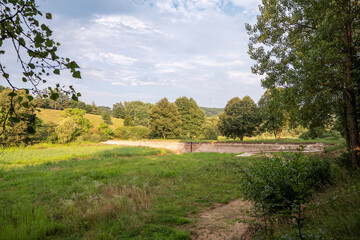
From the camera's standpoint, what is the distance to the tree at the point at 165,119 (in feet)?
144

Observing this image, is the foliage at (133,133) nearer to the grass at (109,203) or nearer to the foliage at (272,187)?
the grass at (109,203)

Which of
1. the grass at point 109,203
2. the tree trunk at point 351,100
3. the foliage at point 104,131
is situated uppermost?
the tree trunk at point 351,100

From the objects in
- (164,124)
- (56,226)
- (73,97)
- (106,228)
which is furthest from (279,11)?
(164,124)

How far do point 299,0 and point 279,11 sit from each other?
153 centimetres

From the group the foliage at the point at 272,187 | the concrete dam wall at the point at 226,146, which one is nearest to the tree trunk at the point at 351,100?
the foliage at the point at 272,187

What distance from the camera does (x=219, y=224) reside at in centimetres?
532

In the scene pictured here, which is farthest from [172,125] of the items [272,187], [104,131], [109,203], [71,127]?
[272,187]

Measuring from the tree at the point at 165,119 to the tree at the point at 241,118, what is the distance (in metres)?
15.7

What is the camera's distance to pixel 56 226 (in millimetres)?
5223

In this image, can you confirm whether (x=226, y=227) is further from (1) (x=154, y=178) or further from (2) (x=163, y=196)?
(1) (x=154, y=178)

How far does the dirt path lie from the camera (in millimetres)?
4664

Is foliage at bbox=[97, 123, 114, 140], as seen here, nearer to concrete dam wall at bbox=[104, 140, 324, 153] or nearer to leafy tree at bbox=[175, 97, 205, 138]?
concrete dam wall at bbox=[104, 140, 324, 153]

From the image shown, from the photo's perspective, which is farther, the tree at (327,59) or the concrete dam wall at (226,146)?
the concrete dam wall at (226,146)

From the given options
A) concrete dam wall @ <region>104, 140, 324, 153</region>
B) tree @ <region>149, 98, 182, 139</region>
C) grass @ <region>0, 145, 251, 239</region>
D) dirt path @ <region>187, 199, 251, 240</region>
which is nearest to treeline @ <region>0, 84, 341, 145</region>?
tree @ <region>149, 98, 182, 139</region>
